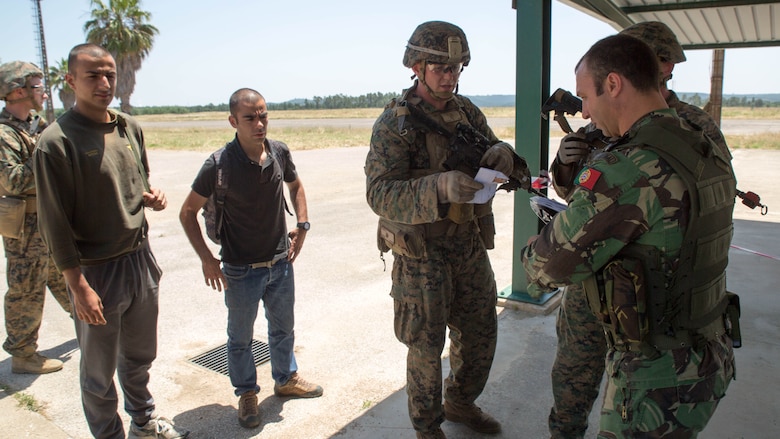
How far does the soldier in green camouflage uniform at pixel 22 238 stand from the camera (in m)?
3.77

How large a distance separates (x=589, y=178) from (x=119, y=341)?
2424 mm

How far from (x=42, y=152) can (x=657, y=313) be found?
251 centimetres

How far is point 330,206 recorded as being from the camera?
9.57 meters

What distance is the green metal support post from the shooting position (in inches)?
160

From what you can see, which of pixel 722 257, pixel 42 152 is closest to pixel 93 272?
pixel 42 152

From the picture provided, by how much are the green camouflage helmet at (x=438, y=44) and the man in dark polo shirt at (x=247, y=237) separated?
3.23 feet

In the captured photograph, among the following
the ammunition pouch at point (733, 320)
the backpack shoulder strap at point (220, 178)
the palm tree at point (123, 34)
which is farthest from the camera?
the palm tree at point (123, 34)

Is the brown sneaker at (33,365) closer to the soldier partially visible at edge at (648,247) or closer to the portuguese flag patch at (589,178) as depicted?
the soldier partially visible at edge at (648,247)

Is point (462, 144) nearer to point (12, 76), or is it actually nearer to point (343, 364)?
point (343, 364)

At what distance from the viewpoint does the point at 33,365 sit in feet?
12.4

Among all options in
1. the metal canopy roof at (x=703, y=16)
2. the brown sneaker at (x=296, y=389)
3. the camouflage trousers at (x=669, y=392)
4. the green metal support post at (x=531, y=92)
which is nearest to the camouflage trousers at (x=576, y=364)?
the camouflage trousers at (x=669, y=392)

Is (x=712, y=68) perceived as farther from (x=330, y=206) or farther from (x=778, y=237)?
(x=330, y=206)

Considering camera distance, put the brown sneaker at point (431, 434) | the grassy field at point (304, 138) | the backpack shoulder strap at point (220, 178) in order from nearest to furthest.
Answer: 1. the brown sneaker at point (431, 434)
2. the backpack shoulder strap at point (220, 178)
3. the grassy field at point (304, 138)

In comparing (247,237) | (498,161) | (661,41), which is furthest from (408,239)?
(661,41)
